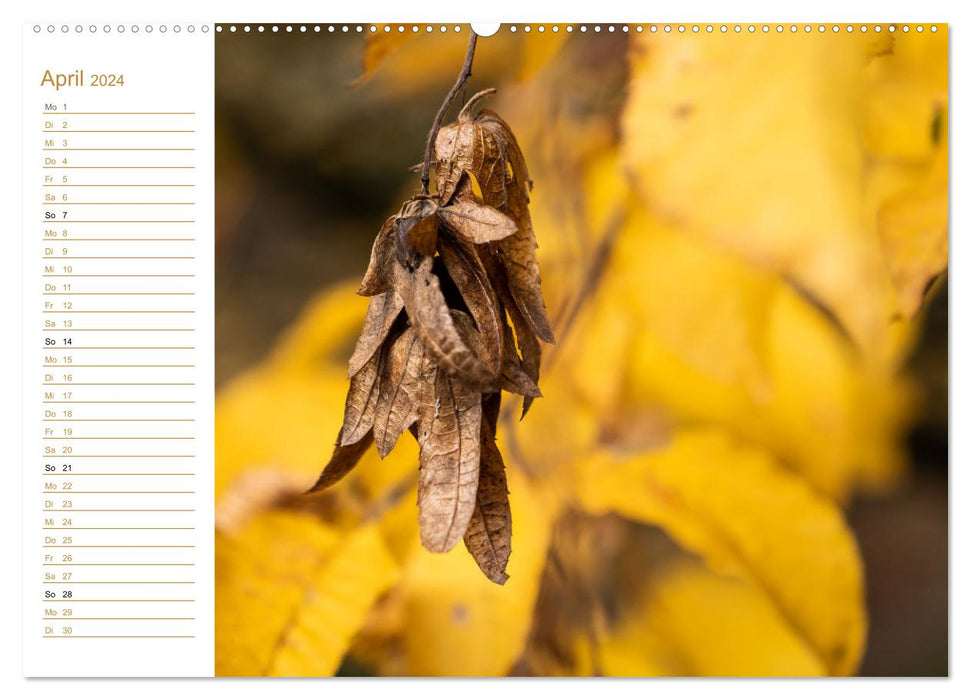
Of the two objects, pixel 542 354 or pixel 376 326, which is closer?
pixel 376 326

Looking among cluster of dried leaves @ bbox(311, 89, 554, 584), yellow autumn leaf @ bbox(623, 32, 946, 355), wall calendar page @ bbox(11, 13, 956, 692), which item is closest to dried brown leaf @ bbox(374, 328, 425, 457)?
cluster of dried leaves @ bbox(311, 89, 554, 584)

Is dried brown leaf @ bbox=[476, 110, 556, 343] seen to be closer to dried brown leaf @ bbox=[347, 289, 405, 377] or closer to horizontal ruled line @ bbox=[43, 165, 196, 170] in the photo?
dried brown leaf @ bbox=[347, 289, 405, 377]

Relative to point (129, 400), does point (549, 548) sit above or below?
below

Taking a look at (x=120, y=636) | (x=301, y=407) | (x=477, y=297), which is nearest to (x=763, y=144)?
(x=477, y=297)

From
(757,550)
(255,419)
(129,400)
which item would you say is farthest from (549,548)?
(129,400)

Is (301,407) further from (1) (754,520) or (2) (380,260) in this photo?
(1) (754,520)

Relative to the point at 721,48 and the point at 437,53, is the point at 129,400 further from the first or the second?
the point at 721,48

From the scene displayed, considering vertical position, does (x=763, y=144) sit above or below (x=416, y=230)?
above
